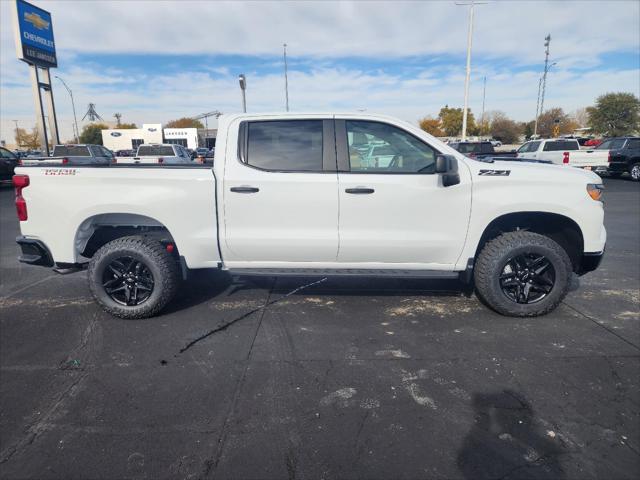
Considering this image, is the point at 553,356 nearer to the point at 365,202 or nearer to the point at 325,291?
the point at 365,202

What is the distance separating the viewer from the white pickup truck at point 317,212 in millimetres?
3924

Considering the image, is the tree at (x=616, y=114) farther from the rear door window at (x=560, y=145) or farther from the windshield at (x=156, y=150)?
the windshield at (x=156, y=150)

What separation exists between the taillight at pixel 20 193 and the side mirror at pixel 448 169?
12.5 feet

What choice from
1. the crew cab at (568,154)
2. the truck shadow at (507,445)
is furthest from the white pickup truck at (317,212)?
the crew cab at (568,154)

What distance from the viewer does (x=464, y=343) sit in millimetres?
3674

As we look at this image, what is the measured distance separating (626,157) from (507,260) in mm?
17807

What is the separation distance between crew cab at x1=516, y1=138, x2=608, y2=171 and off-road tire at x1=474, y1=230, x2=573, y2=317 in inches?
592

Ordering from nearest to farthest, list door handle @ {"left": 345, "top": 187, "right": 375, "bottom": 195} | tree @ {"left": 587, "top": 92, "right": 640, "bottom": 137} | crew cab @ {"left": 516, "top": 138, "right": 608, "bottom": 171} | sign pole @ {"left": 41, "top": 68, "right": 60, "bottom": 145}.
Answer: door handle @ {"left": 345, "top": 187, "right": 375, "bottom": 195} < crew cab @ {"left": 516, "top": 138, "right": 608, "bottom": 171} < sign pole @ {"left": 41, "top": 68, "right": 60, "bottom": 145} < tree @ {"left": 587, "top": 92, "right": 640, "bottom": 137}

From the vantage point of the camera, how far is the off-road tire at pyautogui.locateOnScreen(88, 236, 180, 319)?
4078 millimetres

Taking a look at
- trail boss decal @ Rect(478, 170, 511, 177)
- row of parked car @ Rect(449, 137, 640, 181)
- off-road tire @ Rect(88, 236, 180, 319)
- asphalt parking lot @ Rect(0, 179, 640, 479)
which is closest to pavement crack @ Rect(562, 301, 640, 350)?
asphalt parking lot @ Rect(0, 179, 640, 479)

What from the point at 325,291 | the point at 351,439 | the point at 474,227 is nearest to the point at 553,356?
the point at 474,227

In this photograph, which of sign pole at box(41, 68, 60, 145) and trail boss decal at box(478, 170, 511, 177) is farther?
sign pole at box(41, 68, 60, 145)

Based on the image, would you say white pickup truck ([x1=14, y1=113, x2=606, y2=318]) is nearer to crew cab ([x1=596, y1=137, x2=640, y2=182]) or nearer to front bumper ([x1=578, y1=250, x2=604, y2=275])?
front bumper ([x1=578, y1=250, x2=604, y2=275])

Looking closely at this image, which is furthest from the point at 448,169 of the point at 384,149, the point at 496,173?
the point at 384,149
